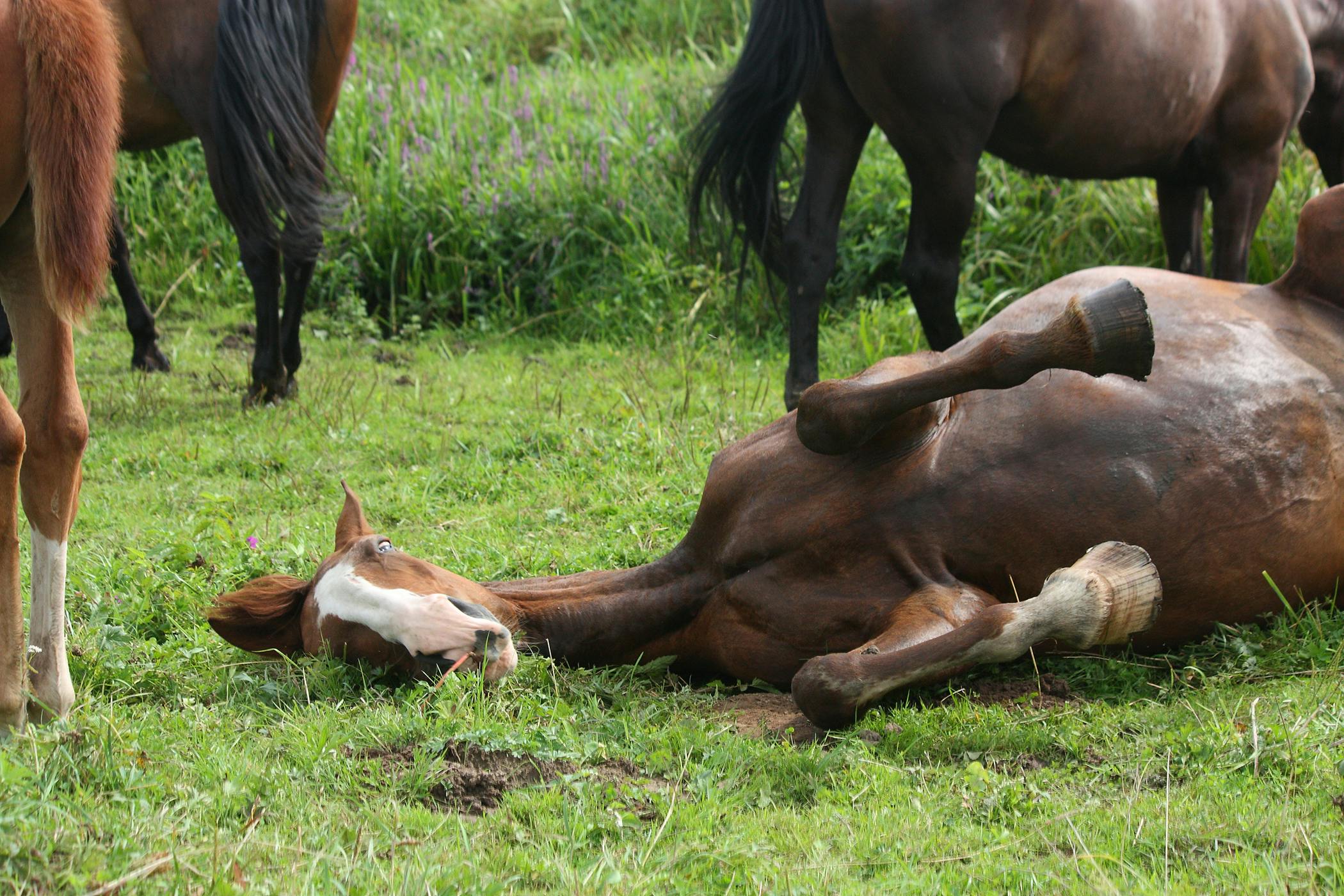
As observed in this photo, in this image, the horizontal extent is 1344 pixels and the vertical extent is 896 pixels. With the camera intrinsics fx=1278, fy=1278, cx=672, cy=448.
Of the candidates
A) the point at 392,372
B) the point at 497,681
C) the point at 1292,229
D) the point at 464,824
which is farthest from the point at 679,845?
the point at 1292,229

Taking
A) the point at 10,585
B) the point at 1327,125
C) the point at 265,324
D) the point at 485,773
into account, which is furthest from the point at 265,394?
the point at 1327,125

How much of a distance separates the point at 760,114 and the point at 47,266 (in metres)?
3.33

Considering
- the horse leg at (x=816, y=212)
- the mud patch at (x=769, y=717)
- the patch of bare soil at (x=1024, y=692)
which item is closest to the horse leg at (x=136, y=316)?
the horse leg at (x=816, y=212)

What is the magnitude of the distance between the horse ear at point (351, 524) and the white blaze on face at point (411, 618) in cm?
27

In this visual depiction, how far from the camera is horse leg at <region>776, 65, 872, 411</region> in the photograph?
17.0 ft

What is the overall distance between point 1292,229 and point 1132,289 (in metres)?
4.70

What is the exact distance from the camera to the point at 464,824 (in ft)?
7.36

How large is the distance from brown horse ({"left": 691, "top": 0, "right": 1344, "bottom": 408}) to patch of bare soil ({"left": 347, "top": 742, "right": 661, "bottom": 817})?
3003 millimetres

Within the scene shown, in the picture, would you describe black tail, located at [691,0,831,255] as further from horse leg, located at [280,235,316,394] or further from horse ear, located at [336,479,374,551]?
horse ear, located at [336,479,374,551]

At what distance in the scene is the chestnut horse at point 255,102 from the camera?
571 cm

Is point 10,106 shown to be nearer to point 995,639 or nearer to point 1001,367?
point 1001,367

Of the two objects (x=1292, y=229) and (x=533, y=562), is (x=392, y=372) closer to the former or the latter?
(x=533, y=562)

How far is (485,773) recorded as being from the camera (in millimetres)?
2449

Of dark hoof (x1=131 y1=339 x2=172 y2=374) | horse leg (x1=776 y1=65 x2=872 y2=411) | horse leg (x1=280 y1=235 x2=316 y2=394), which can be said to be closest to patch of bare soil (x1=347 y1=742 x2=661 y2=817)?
horse leg (x1=776 y1=65 x2=872 y2=411)
